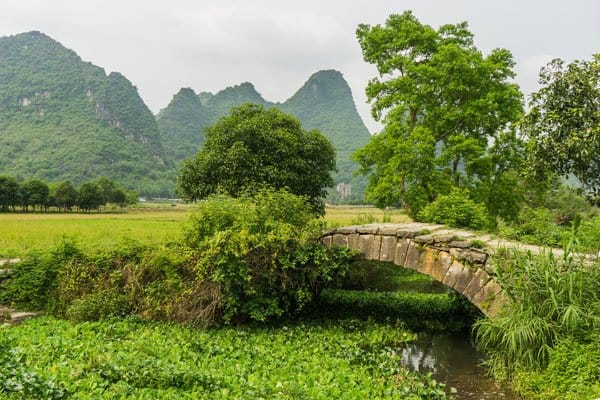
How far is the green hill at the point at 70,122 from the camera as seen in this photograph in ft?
269

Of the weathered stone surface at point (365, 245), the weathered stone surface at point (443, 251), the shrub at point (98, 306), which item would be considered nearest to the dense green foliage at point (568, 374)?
the weathered stone surface at point (443, 251)

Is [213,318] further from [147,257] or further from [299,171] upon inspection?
[299,171]

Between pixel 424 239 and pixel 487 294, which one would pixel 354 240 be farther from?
pixel 487 294

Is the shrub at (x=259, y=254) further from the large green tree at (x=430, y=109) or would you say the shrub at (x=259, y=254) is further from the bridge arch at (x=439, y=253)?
the large green tree at (x=430, y=109)

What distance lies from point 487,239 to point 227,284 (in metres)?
4.90

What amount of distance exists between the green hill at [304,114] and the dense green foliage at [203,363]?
80773 mm

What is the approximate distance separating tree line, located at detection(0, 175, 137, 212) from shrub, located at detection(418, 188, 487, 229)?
38.9 m

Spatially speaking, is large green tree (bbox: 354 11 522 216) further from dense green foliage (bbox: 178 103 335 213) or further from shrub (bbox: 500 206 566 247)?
shrub (bbox: 500 206 566 247)

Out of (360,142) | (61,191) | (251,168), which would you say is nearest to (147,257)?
(251,168)

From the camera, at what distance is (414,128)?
15344 millimetres

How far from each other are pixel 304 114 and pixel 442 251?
14774 centimetres

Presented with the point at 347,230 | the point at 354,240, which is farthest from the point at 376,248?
the point at 347,230

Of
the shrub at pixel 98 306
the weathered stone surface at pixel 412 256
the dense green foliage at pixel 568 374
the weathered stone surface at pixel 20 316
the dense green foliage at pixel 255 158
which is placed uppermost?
the dense green foliage at pixel 255 158

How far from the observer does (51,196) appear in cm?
4503
